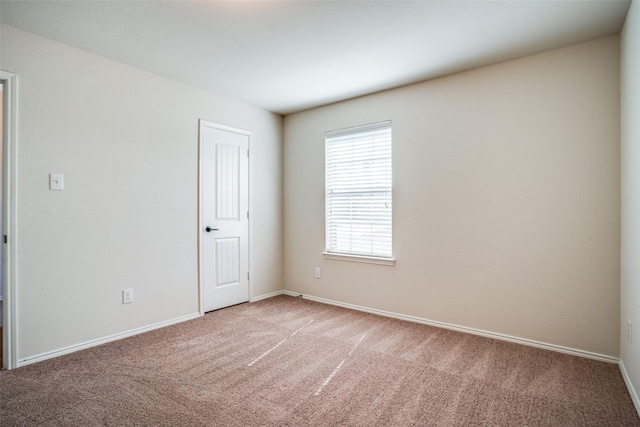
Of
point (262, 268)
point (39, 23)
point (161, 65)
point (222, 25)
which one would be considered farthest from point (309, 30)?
point (262, 268)

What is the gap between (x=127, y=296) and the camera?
3076mm

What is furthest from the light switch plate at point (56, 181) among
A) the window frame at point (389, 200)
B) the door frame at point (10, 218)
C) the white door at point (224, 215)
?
the window frame at point (389, 200)

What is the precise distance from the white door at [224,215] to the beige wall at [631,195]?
3.53m

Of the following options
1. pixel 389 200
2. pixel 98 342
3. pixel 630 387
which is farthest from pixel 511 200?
pixel 98 342

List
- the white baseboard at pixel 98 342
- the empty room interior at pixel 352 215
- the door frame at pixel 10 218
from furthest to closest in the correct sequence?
the white baseboard at pixel 98 342, the door frame at pixel 10 218, the empty room interior at pixel 352 215

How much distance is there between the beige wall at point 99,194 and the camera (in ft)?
8.33

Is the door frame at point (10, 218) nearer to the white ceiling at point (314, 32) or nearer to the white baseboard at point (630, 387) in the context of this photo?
the white ceiling at point (314, 32)

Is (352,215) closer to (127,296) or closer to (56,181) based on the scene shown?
(127,296)

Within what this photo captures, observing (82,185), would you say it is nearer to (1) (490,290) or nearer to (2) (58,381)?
(2) (58,381)

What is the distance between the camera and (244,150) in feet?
13.6

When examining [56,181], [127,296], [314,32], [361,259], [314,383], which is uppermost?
[314,32]

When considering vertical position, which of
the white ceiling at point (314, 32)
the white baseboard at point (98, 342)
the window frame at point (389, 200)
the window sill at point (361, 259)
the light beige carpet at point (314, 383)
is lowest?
the light beige carpet at point (314, 383)

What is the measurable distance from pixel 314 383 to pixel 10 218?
246 cm

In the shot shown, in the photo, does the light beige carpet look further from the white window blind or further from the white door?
the white window blind
